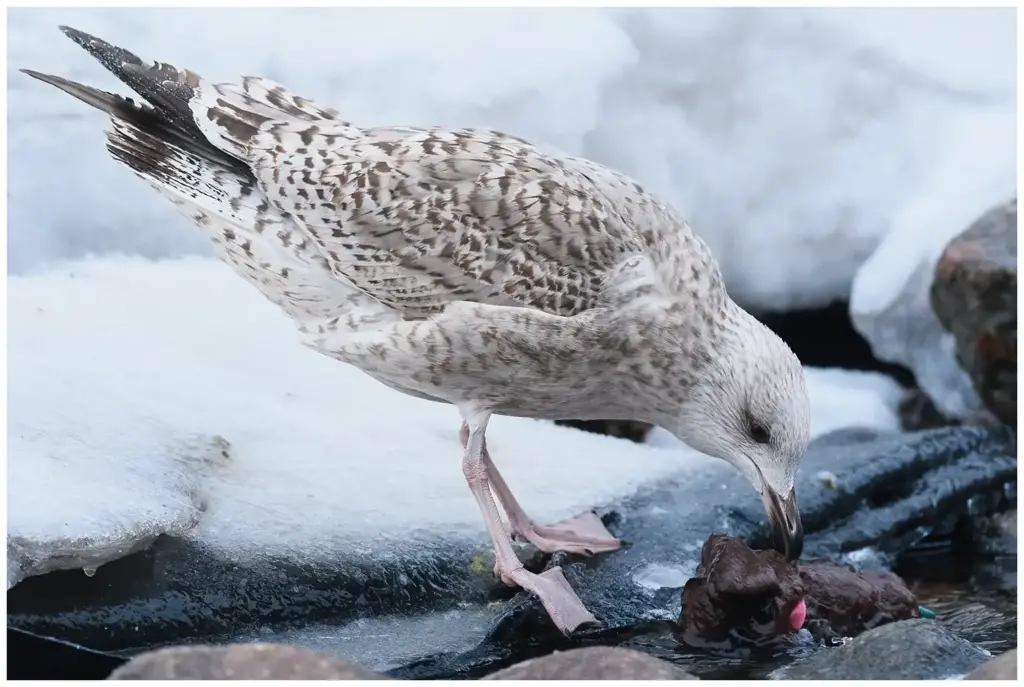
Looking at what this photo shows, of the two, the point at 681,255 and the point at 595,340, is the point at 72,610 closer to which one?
the point at 595,340

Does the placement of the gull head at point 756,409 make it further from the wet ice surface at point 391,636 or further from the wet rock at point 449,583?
the wet ice surface at point 391,636

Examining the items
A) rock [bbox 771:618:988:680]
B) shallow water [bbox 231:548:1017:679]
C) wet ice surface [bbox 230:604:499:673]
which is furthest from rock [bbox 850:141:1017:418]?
wet ice surface [bbox 230:604:499:673]

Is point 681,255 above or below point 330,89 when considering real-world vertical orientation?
below

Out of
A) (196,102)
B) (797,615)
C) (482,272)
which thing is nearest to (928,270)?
(797,615)

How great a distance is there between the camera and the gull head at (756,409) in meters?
3.56

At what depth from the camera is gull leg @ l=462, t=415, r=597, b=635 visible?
350 cm

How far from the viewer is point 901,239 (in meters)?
5.87

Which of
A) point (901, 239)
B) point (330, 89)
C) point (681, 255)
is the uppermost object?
point (330, 89)

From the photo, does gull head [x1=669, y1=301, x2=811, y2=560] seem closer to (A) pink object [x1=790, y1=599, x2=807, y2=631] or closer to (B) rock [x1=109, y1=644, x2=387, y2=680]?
(A) pink object [x1=790, y1=599, x2=807, y2=631]

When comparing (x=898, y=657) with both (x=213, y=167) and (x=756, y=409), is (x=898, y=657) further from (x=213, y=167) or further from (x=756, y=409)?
(x=213, y=167)

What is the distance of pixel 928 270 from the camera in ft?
18.6

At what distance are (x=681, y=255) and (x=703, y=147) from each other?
2521mm

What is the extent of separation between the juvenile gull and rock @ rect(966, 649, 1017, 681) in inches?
32.7

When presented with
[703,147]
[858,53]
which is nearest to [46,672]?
[703,147]
